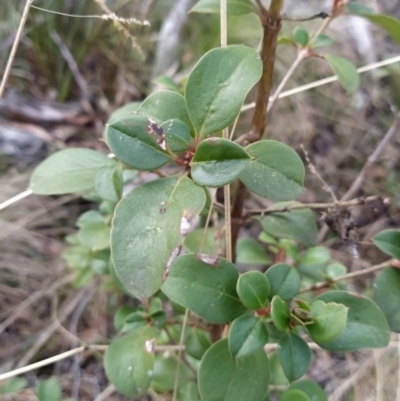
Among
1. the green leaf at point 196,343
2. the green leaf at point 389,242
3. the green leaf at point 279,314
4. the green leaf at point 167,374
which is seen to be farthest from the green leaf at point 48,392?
the green leaf at point 389,242

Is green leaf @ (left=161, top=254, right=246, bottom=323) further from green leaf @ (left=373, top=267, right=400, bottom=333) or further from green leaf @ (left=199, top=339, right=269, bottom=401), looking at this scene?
green leaf @ (left=373, top=267, right=400, bottom=333)

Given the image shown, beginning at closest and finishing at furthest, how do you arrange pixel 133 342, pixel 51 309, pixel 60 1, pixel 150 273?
pixel 150 273 < pixel 133 342 < pixel 51 309 < pixel 60 1

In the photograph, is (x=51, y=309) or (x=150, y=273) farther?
(x=51, y=309)

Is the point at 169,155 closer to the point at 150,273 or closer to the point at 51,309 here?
the point at 150,273

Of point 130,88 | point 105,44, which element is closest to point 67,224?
point 130,88

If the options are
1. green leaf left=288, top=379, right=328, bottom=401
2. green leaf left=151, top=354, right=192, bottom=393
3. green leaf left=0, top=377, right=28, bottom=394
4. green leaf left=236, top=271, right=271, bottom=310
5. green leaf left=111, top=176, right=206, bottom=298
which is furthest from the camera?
green leaf left=0, top=377, right=28, bottom=394

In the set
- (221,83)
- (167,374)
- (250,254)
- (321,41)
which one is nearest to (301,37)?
(321,41)

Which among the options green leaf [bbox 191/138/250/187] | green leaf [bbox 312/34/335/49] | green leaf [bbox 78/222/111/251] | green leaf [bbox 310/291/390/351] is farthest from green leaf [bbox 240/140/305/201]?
green leaf [bbox 78/222/111/251]
